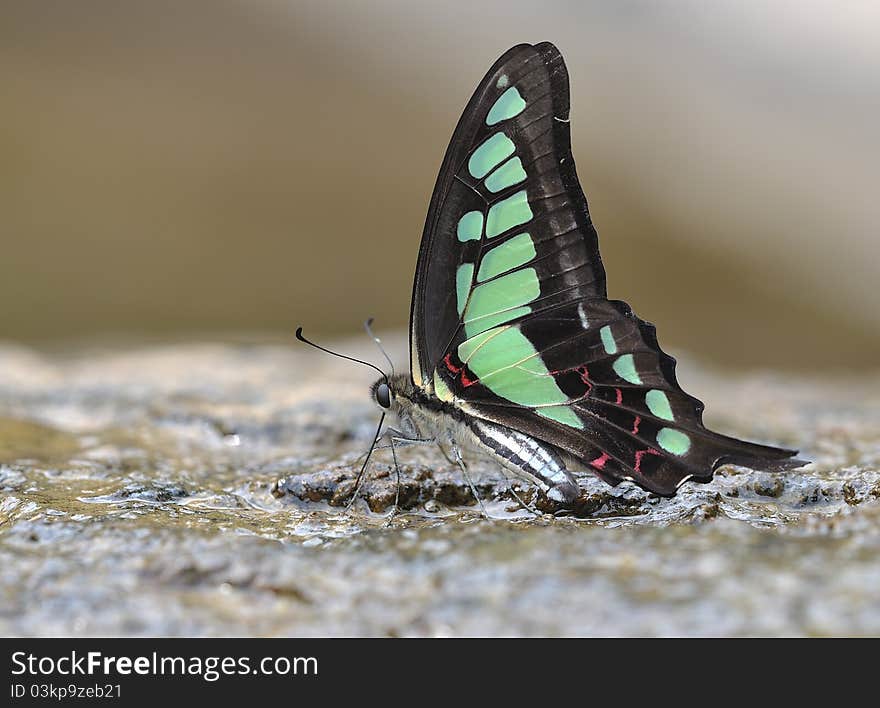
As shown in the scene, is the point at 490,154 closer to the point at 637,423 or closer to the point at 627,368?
the point at 627,368

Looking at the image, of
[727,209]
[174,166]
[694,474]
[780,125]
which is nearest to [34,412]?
[694,474]

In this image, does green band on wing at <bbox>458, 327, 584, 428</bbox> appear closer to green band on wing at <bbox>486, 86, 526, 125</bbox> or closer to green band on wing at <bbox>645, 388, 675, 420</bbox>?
green band on wing at <bbox>645, 388, 675, 420</bbox>

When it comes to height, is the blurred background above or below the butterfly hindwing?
above

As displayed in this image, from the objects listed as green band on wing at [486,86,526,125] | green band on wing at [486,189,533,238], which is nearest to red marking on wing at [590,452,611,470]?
green band on wing at [486,189,533,238]

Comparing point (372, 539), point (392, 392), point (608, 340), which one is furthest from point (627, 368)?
point (372, 539)

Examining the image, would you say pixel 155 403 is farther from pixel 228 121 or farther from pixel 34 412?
pixel 228 121

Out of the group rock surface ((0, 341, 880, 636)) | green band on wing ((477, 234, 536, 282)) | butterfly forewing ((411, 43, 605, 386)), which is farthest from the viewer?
green band on wing ((477, 234, 536, 282))
